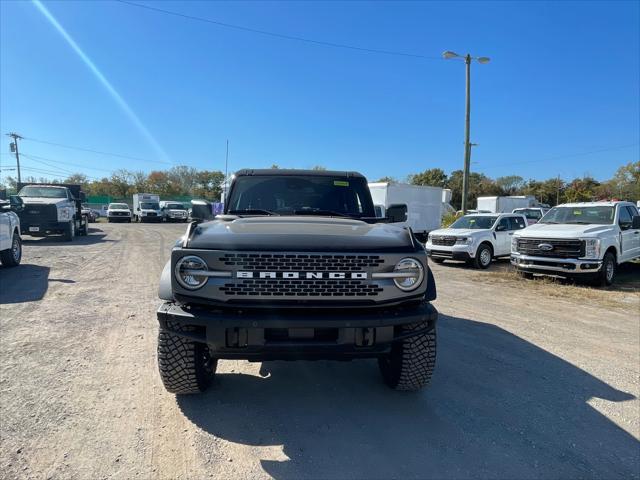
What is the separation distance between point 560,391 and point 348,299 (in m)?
2.36

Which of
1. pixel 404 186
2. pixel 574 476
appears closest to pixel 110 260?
pixel 574 476

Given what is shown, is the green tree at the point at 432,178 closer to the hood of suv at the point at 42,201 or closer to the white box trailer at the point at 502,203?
the white box trailer at the point at 502,203

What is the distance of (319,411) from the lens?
3.20 m

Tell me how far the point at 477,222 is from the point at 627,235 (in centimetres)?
411

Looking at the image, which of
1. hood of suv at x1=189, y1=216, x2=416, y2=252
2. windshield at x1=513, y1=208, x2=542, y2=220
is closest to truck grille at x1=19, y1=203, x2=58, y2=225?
hood of suv at x1=189, y1=216, x2=416, y2=252

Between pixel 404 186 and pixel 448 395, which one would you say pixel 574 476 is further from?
pixel 404 186

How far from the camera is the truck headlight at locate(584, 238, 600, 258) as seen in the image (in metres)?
8.85

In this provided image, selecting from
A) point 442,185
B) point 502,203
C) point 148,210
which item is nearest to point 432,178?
point 442,185

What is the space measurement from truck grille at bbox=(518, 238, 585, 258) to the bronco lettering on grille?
26.9 ft

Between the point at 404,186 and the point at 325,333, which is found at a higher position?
the point at 404,186

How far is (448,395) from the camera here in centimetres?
352

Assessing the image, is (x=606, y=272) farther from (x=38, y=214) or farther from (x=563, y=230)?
(x=38, y=214)

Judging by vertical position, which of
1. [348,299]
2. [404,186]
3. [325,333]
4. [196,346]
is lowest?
[196,346]

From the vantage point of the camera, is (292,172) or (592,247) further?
(592,247)
